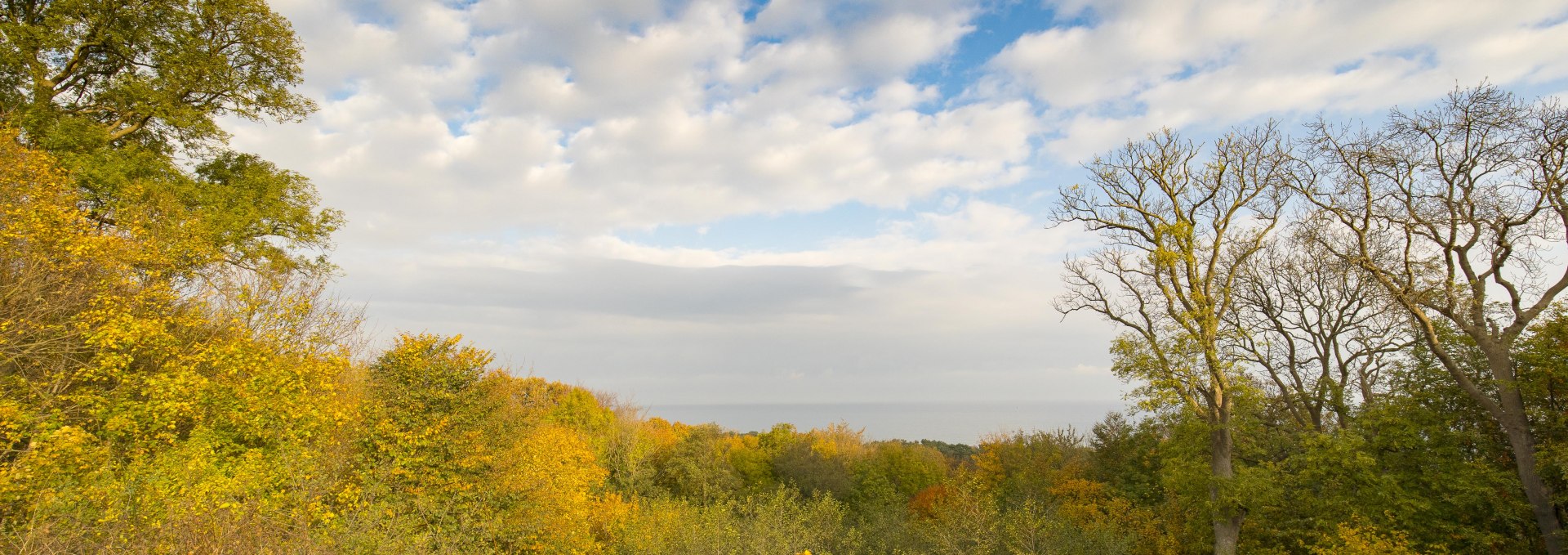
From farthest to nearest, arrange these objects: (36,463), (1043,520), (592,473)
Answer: (592,473) < (1043,520) < (36,463)

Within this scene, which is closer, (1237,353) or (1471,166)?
(1471,166)

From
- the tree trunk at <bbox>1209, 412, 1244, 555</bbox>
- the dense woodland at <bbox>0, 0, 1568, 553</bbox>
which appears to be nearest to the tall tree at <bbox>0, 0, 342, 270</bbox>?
the dense woodland at <bbox>0, 0, 1568, 553</bbox>

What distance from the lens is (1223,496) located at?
1678 centimetres

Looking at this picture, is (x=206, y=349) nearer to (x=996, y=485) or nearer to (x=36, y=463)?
(x=36, y=463)

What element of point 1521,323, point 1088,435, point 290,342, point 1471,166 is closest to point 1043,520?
point 1521,323

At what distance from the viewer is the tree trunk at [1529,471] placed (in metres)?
12.4

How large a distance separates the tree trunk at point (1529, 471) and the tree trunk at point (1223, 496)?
4.84 metres

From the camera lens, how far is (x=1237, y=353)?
1764 centimetres

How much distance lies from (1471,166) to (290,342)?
2453 cm

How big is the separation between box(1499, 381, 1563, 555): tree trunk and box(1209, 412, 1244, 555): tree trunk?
484 centimetres

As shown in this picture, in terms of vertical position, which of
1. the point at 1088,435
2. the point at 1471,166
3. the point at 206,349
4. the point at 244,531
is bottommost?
the point at 244,531

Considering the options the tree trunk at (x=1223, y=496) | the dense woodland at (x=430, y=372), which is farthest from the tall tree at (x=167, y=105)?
the tree trunk at (x=1223, y=496)

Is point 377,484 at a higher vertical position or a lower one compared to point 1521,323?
lower

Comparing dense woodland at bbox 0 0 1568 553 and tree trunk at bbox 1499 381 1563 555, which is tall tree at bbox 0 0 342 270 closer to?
dense woodland at bbox 0 0 1568 553
